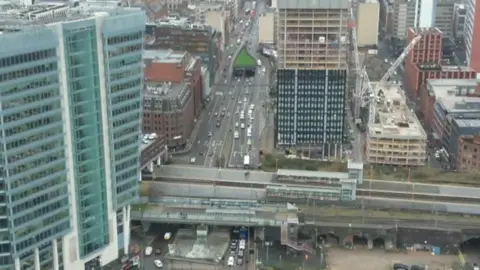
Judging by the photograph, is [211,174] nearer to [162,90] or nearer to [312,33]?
[162,90]

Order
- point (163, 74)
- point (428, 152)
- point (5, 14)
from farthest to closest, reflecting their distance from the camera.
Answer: point (163, 74) < point (428, 152) < point (5, 14)

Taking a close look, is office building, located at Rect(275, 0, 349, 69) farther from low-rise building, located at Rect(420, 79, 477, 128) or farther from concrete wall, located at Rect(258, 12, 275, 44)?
concrete wall, located at Rect(258, 12, 275, 44)

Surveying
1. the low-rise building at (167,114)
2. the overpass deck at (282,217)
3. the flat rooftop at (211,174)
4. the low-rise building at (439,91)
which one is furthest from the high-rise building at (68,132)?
the low-rise building at (439,91)

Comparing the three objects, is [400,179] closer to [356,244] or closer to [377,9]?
[356,244]

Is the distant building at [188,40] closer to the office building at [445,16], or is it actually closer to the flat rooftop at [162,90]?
the flat rooftop at [162,90]

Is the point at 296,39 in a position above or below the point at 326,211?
above

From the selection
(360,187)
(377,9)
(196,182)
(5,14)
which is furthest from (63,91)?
(377,9)

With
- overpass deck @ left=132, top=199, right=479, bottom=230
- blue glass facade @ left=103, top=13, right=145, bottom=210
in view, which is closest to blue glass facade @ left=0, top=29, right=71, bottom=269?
blue glass facade @ left=103, top=13, right=145, bottom=210
